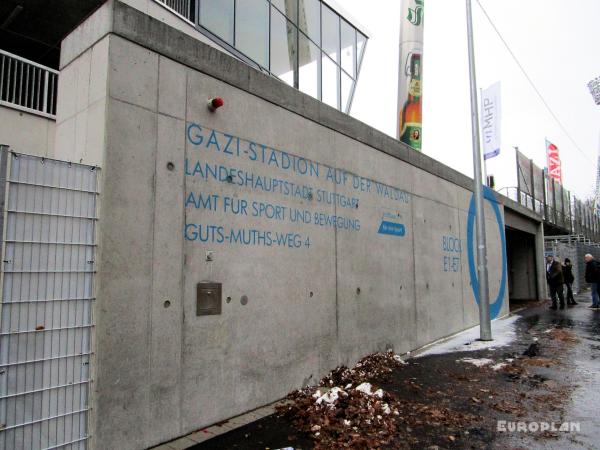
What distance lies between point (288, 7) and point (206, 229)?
1245 centimetres

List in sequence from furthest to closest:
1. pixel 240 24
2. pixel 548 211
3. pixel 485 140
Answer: pixel 548 211 < pixel 485 140 < pixel 240 24

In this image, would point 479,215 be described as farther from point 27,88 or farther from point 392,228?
point 27,88

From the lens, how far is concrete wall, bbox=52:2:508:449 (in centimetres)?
392

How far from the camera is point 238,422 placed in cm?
464

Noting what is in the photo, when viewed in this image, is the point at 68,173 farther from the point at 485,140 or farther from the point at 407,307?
the point at 485,140

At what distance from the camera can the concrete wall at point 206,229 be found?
3918 mm

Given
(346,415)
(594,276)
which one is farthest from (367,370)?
(594,276)

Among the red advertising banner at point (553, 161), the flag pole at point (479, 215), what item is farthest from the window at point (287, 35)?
the red advertising banner at point (553, 161)

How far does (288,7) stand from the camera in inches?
579

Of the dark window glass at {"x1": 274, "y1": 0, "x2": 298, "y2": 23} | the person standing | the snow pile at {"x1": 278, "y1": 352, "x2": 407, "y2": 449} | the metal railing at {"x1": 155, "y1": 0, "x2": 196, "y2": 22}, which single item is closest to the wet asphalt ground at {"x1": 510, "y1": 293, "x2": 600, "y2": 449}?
the snow pile at {"x1": 278, "y1": 352, "x2": 407, "y2": 449}

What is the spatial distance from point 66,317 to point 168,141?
74.6 inches

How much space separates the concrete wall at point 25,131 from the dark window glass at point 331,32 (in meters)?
10.9

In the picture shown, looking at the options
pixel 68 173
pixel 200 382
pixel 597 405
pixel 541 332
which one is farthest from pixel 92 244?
pixel 541 332

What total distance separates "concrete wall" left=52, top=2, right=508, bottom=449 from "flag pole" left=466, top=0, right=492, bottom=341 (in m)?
3.03
